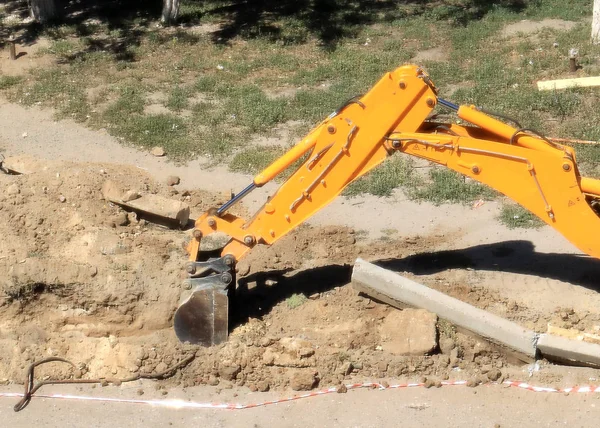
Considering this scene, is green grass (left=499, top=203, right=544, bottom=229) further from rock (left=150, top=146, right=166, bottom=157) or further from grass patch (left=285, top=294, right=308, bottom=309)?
rock (left=150, top=146, right=166, bottom=157)

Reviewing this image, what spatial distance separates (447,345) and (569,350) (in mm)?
1045

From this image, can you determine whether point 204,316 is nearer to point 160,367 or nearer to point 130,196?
point 160,367

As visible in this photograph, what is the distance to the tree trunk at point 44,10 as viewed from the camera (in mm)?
19031

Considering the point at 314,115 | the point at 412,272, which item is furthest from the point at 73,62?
the point at 412,272

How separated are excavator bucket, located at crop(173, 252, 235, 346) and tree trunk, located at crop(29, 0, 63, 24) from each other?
1255cm

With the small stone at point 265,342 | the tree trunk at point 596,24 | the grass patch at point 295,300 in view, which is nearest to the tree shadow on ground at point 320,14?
the tree trunk at point 596,24

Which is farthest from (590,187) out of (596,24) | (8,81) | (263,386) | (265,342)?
(8,81)

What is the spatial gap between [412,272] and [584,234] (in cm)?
222

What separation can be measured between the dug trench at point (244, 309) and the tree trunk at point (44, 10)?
9669 millimetres

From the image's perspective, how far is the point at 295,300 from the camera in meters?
9.00

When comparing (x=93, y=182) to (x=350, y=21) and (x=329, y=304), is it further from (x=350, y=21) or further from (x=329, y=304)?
(x=350, y=21)

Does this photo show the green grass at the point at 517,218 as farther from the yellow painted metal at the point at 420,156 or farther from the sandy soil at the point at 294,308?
the yellow painted metal at the point at 420,156

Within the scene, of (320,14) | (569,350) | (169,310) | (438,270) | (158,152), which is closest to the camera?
(569,350)

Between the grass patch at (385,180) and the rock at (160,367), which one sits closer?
the rock at (160,367)
